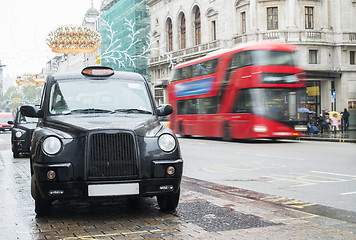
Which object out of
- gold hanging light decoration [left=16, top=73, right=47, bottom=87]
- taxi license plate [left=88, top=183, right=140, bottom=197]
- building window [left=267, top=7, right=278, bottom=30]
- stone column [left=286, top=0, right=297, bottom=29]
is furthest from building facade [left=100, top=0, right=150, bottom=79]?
taxi license plate [left=88, top=183, right=140, bottom=197]

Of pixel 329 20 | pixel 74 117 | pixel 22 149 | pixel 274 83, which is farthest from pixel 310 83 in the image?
pixel 74 117

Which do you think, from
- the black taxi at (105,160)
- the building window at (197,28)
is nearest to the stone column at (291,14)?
the building window at (197,28)

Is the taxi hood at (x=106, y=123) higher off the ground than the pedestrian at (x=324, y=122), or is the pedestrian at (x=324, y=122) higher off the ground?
the taxi hood at (x=106, y=123)

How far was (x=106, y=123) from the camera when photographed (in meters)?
6.00

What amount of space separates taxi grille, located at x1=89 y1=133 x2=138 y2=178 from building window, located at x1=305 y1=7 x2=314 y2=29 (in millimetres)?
41974

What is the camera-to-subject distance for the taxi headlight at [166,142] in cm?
600

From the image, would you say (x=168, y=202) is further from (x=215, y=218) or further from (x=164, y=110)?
(x=164, y=110)

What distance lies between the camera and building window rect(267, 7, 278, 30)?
4486cm

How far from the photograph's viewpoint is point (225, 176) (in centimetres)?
1092

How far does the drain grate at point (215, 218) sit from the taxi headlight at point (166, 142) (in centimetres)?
83

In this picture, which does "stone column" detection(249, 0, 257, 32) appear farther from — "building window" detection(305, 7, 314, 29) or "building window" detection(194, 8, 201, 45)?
"building window" detection(194, 8, 201, 45)

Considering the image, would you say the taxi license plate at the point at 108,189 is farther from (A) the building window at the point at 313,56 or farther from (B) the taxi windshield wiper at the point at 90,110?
(A) the building window at the point at 313,56

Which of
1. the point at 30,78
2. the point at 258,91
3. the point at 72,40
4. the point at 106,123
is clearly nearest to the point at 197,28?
the point at 30,78

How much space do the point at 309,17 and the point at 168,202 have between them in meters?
42.0
